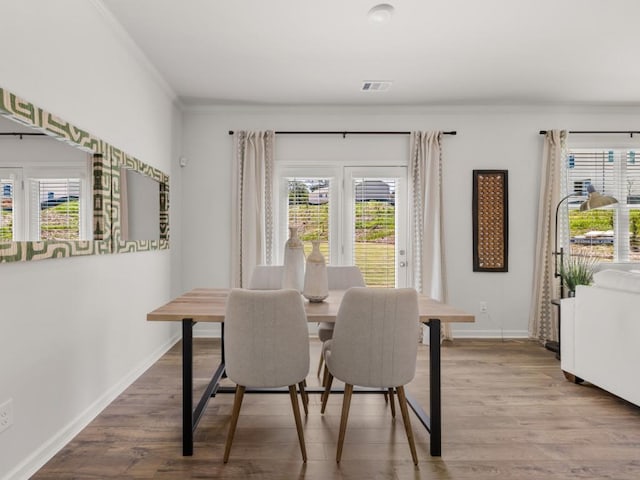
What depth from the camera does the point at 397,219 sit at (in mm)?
4395

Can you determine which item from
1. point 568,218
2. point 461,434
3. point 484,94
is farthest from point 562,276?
point 461,434

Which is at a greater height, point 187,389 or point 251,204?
point 251,204

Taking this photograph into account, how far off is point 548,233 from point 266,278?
3.17 m

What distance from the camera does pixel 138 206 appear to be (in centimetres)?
316

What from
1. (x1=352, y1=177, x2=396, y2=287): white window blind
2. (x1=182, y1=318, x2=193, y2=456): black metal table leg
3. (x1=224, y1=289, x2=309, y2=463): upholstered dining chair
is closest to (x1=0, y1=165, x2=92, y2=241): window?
(x1=182, y1=318, x2=193, y2=456): black metal table leg

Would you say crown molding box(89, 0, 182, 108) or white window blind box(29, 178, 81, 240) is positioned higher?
crown molding box(89, 0, 182, 108)

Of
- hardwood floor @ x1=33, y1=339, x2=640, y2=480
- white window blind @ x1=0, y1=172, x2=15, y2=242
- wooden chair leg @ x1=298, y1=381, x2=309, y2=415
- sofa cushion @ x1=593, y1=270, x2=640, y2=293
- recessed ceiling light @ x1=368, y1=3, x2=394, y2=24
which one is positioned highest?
recessed ceiling light @ x1=368, y1=3, x2=394, y2=24

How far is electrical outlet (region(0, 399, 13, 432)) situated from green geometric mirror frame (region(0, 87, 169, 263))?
0.62m

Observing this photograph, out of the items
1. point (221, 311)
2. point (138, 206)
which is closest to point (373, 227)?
point (138, 206)

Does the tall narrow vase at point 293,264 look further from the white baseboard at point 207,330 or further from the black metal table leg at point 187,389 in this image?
the white baseboard at point 207,330

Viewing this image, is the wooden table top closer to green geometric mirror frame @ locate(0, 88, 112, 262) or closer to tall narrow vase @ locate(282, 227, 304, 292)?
tall narrow vase @ locate(282, 227, 304, 292)

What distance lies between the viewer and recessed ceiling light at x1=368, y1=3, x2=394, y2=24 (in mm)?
2482

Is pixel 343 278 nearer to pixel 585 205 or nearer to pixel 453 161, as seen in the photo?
pixel 453 161

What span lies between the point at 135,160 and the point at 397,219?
2.69 meters
